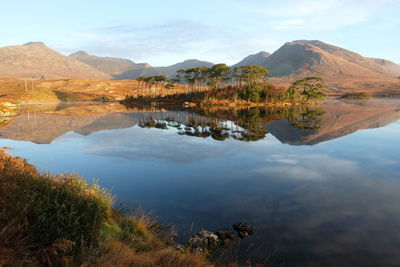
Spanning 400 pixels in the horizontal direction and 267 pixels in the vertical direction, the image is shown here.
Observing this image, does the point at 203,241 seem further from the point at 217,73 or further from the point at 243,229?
the point at 217,73

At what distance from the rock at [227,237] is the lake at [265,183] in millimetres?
376

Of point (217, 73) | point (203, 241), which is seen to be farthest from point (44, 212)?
point (217, 73)

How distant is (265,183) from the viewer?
631 inches

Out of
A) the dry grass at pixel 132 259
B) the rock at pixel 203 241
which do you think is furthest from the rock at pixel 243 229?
the dry grass at pixel 132 259

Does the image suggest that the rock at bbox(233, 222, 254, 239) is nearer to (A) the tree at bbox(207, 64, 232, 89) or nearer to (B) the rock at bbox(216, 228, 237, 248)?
(B) the rock at bbox(216, 228, 237, 248)

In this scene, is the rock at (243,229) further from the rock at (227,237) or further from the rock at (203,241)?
the rock at (203,241)

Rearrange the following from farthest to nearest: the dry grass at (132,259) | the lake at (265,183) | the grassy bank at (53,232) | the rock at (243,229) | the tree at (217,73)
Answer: the tree at (217,73)
the rock at (243,229)
the lake at (265,183)
the dry grass at (132,259)
the grassy bank at (53,232)

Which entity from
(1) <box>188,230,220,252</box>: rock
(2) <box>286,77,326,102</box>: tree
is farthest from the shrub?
(2) <box>286,77,326,102</box>: tree

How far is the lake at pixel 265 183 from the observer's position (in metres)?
9.49

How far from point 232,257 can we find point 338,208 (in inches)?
261

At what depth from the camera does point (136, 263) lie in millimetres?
5750

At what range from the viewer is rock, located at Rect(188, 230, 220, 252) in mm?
8823

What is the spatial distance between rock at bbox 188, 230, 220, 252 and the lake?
0.58 meters

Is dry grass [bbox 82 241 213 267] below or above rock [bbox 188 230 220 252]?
above
